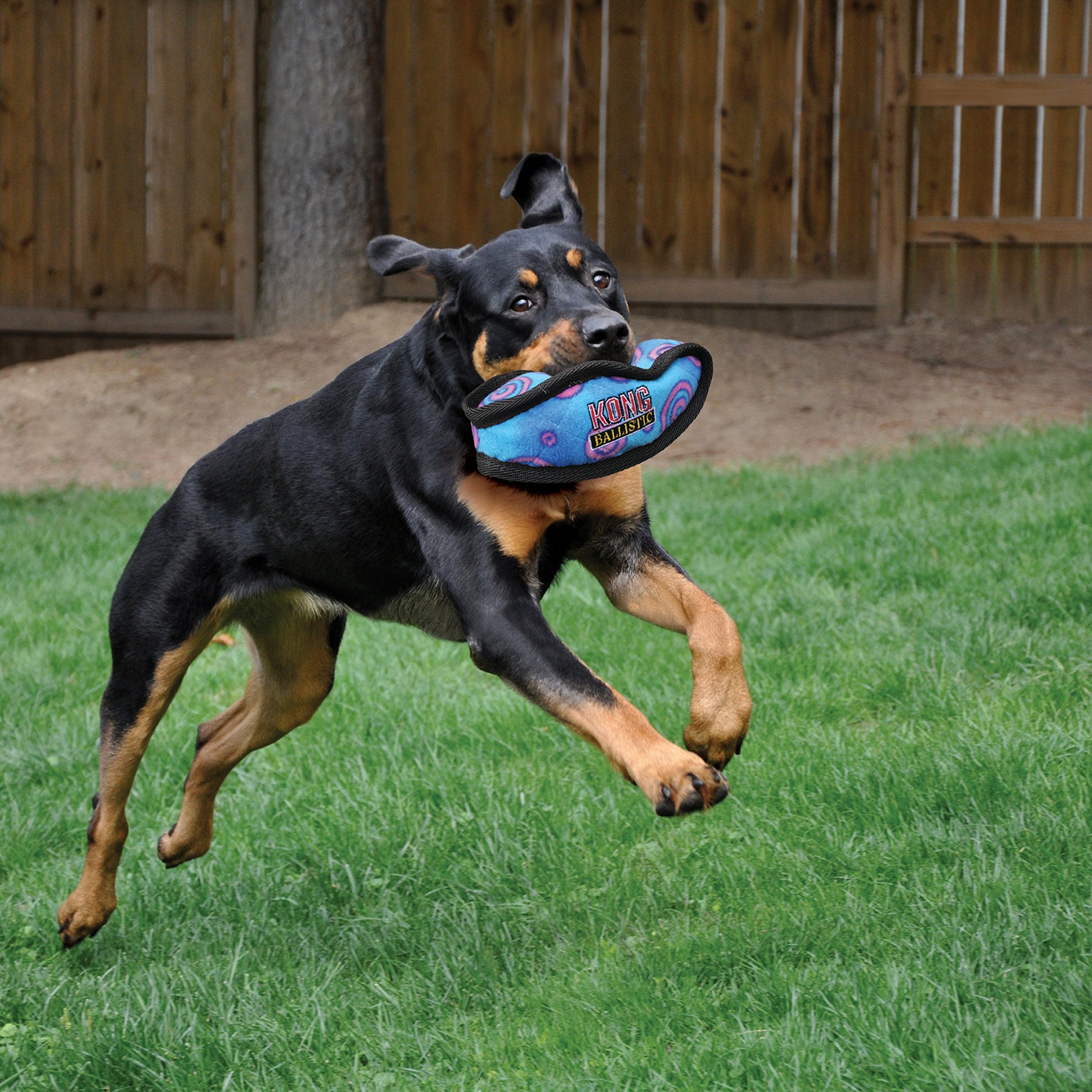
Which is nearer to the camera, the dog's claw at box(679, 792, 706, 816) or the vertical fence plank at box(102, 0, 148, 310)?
the dog's claw at box(679, 792, 706, 816)

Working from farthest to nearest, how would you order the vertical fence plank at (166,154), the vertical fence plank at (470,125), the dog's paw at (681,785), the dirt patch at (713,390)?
the vertical fence plank at (166,154), the vertical fence plank at (470,125), the dirt patch at (713,390), the dog's paw at (681,785)

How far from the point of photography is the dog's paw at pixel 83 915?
3.41 metres

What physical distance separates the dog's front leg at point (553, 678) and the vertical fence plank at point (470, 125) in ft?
25.0

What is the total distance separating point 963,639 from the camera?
14.7ft

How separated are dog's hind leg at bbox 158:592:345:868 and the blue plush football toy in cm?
100

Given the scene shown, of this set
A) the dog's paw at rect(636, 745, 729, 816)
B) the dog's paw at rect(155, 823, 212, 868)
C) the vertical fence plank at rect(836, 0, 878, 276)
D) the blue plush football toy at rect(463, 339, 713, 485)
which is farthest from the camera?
the vertical fence plank at rect(836, 0, 878, 276)

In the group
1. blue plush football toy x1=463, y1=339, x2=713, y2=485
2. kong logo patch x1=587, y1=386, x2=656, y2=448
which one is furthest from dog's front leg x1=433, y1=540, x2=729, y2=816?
kong logo patch x1=587, y1=386, x2=656, y2=448

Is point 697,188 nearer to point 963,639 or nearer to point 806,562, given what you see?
point 806,562

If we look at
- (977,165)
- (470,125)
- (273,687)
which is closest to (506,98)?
(470,125)

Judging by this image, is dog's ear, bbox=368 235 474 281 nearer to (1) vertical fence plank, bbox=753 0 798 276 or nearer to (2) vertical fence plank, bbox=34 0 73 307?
(1) vertical fence plank, bbox=753 0 798 276

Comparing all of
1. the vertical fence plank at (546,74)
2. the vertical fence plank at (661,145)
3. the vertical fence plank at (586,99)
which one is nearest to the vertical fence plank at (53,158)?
the vertical fence plank at (546,74)

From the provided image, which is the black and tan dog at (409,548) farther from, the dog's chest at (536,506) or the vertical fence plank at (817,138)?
the vertical fence plank at (817,138)

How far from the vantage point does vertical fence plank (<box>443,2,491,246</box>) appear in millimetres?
10273

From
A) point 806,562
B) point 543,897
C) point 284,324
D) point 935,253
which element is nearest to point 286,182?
point 284,324
